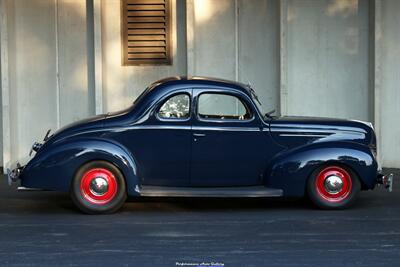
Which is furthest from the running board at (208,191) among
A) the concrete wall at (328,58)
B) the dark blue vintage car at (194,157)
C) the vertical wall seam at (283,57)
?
the concrete wall at (328,58)

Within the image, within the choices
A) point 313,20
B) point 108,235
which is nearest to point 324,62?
point 313,20

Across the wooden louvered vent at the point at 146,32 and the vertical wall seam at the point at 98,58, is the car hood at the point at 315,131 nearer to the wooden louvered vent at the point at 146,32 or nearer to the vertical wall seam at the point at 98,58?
the wooden louvered vent at the point at 146,32

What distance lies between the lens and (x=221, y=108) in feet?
31.6

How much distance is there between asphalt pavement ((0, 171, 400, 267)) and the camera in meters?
7.22

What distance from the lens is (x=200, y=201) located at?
10.5 meters

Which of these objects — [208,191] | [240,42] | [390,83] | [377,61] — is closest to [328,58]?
[377,61]

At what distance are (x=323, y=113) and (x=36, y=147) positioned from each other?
5.75 m

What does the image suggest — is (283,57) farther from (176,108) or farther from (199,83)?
(176,108)

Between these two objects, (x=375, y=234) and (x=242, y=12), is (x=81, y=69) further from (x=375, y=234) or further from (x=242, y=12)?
(x=375, y=234)

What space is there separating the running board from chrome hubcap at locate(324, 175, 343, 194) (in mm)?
639

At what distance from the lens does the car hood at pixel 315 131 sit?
9.55 metres

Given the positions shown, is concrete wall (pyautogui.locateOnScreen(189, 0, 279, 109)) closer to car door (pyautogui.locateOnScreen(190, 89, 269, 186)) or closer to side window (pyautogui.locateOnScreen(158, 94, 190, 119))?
side window (pyautogui.locateOnScreen(158, 94, 190, 119))

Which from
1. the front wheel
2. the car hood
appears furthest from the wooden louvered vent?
the front wheel

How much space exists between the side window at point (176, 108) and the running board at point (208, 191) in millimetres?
934
